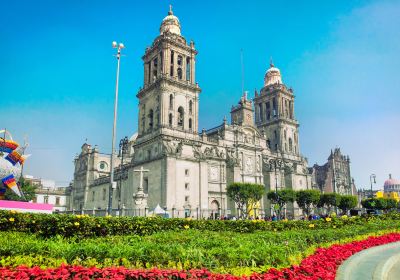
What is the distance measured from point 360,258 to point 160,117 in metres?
40.5

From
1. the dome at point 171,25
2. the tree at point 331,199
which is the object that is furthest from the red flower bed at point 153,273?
the dome at point 171,25

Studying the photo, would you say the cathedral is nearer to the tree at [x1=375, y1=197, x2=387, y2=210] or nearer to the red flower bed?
the tree at [x1=375, y1=197, x2=387, y2=210]

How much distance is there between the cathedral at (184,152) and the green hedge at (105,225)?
22266 mm

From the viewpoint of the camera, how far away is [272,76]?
7812 centimetres

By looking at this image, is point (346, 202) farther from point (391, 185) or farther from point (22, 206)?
point (391, 185)

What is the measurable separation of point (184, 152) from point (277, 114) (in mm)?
31189

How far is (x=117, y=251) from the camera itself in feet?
26.5

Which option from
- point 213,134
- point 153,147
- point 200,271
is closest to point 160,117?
point 153,147

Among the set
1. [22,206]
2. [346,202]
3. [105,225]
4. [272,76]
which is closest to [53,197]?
[272,76]

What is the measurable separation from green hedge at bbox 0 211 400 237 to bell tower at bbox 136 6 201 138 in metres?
31.6

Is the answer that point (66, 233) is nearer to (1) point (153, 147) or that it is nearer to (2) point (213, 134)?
(1) point (153, 147)

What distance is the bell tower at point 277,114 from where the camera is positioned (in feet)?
237

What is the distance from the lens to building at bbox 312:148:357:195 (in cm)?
8495

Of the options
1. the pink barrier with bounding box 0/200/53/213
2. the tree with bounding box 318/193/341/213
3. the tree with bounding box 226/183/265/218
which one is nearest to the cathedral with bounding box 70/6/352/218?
the tree with bounding box 226/183/265/218
